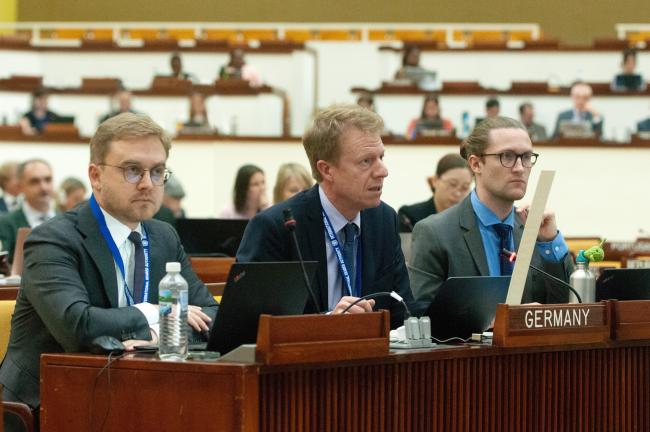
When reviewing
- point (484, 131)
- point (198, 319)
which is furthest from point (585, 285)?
point (198, 319)

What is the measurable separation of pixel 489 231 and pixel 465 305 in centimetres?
91

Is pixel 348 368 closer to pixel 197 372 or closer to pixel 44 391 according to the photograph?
pixel 197 372

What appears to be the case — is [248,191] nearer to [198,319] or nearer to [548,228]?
[548,228]

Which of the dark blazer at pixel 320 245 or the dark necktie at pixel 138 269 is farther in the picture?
the dark blazer at pixel 320 245

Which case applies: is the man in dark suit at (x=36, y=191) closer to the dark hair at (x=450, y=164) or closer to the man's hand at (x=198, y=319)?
the dark hair at (x=450, y=164)

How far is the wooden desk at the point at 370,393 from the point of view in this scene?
9.37ft

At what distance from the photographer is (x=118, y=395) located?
2979mm

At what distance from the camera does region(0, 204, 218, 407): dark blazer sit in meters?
3.28

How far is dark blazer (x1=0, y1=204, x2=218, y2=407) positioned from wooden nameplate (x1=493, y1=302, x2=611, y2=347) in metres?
0.85

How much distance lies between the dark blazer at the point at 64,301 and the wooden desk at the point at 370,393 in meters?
0.20

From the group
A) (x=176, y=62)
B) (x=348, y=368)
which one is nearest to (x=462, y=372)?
(x=348, y=368)

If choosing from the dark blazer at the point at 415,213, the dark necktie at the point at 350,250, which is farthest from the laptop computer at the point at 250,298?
the dark blazer at the point at 415,213

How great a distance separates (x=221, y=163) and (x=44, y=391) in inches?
368

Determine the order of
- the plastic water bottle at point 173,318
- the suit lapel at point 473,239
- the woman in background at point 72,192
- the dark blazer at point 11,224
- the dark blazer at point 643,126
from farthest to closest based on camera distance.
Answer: the dark blazer at point 643,126
the woman in background at point 72,192
the dark blazer at point 11,224
the suit lapel at point 473,239
the plastic water bottle at point 173,318
